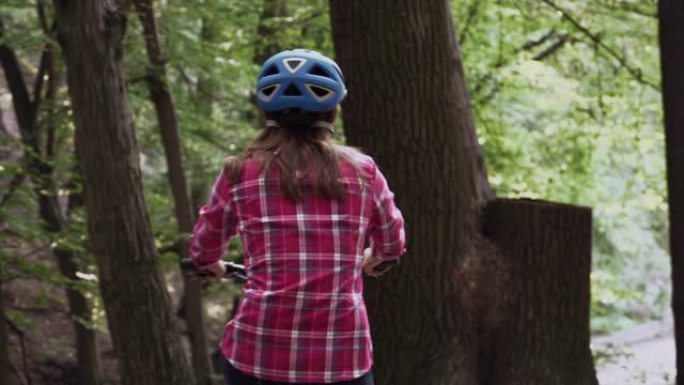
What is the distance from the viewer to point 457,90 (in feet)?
19.6

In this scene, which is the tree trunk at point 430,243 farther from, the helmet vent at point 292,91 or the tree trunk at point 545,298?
the helmet vent at point 292,91

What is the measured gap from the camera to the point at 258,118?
15.2 meters

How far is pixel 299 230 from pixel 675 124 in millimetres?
2000

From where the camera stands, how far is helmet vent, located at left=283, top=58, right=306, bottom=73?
9.71 ft

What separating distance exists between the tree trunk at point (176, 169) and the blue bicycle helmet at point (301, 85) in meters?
6.30

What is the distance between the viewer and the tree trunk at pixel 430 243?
579 centimetres

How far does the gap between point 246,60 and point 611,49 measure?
517 centimetres

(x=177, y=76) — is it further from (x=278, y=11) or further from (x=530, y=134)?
(x=530, y=134)

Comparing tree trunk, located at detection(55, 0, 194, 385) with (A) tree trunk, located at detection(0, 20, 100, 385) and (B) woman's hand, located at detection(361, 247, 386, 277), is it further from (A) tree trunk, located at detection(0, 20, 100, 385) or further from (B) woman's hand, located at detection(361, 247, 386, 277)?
(A) tree trunk, located at detection(0, 20, 100, 385)

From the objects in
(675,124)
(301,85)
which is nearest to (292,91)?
(301,85)

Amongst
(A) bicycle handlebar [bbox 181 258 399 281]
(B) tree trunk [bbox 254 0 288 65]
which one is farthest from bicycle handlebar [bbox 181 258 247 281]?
(B) tree trunk [bbox 254 0 288 65]

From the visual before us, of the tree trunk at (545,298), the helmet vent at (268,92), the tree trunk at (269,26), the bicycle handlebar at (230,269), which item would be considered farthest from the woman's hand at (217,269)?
the tree trunk at (269,26)

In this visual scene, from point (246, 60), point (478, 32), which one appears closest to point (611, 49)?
point (478, 32)

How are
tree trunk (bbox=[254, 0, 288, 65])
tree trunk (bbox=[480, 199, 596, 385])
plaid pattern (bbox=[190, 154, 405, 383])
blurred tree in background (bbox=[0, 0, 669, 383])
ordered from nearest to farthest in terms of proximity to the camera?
plaid pattern (bbox=[190, 154, 405, 383])
tree trunk (bbox=[480, 199, 596, 385])
blurred tree in background (bbox=[0, 0, 669, 383])
tree trunk (bbox=[254, 0, 288, 65])
